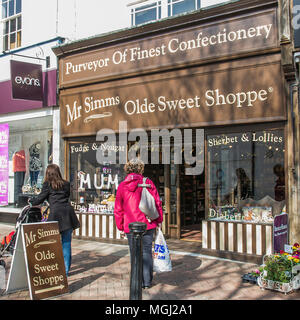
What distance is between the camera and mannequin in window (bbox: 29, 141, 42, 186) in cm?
1148

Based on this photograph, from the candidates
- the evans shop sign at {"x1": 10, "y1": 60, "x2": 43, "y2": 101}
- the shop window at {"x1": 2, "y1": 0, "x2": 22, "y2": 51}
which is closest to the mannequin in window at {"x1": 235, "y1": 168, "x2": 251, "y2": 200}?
the evans shop sign at {"x1": 10, "y1": 60, "x2": 43, "y2": 101}

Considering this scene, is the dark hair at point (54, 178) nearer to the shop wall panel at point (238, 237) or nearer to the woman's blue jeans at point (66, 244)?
the woman's blue jeans at point (66, 244)

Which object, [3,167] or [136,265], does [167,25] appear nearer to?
[136,265]

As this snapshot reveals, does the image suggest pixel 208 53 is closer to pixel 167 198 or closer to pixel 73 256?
pixel 167 198

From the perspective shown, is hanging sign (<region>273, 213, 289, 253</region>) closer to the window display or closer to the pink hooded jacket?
the pink hooded jacket

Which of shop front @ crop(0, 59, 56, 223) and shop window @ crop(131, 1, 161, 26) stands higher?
shop window @ crop(131, 1, 161, 26)

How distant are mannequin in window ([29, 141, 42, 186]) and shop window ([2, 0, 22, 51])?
121 inches

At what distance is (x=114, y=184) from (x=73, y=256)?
2.29 metres

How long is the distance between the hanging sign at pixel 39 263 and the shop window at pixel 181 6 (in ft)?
18.7

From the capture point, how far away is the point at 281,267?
5.29 metres

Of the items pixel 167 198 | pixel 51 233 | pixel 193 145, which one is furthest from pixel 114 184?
pixel 51 233
